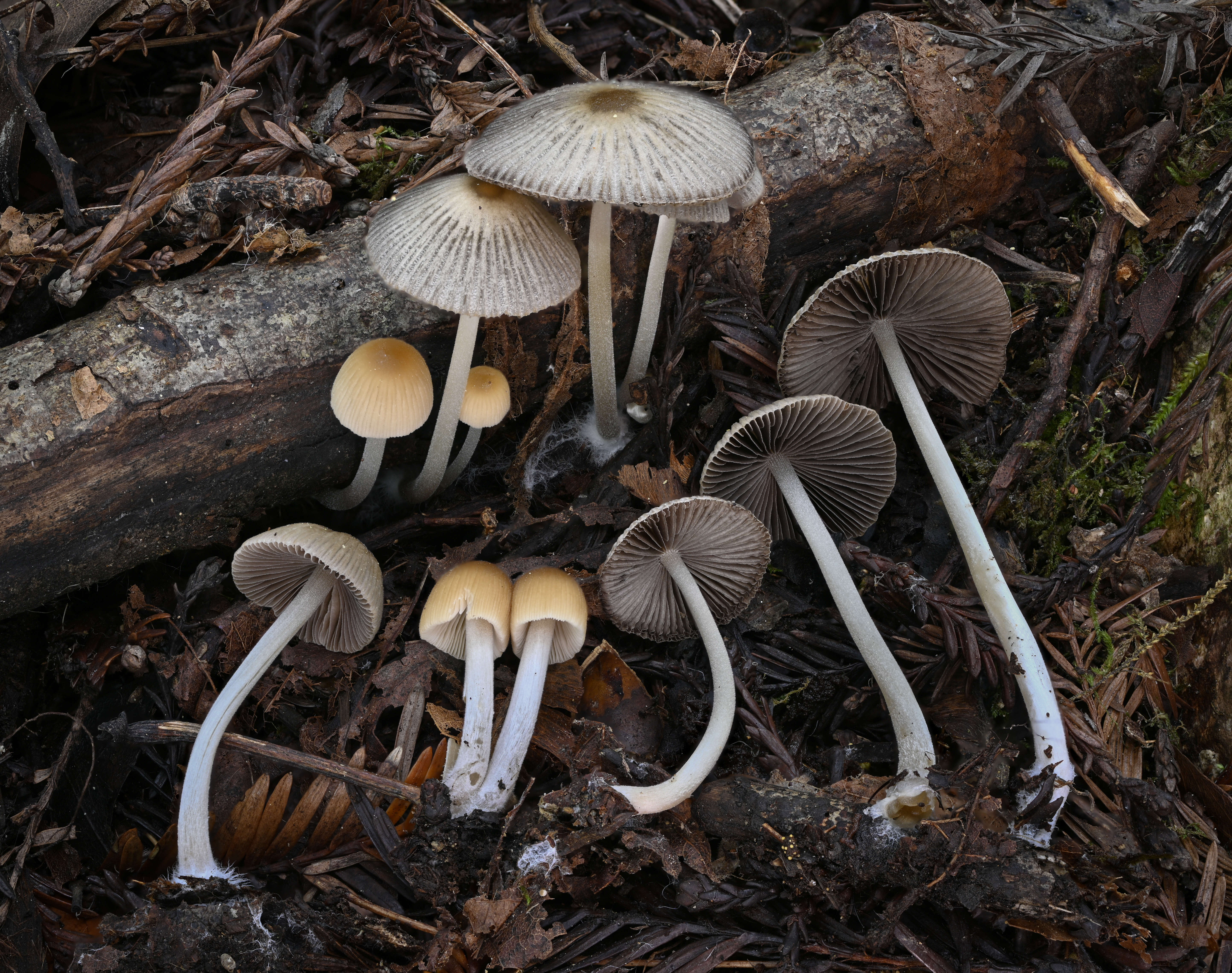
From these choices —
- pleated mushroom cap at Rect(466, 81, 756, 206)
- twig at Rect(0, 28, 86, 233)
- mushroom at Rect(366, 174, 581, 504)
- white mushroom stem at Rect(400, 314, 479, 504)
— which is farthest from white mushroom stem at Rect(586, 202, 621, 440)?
twig at Rect(0, 28, 86, 233)

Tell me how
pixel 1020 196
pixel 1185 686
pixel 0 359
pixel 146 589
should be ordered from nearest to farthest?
pixel 0 359, pixel 1185 686, pixel 146 589, pixel 1020 196

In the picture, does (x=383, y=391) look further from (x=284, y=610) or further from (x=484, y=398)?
(x=284, y=610)

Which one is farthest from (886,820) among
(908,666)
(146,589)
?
(146,589)

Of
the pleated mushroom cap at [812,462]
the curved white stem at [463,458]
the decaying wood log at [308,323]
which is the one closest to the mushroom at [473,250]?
the decaying wood log at [308,323]

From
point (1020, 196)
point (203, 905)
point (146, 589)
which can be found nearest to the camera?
point (203, 905)

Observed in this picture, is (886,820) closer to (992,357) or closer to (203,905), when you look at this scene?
(992,357)

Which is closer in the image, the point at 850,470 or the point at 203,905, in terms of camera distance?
the point at 203,905
